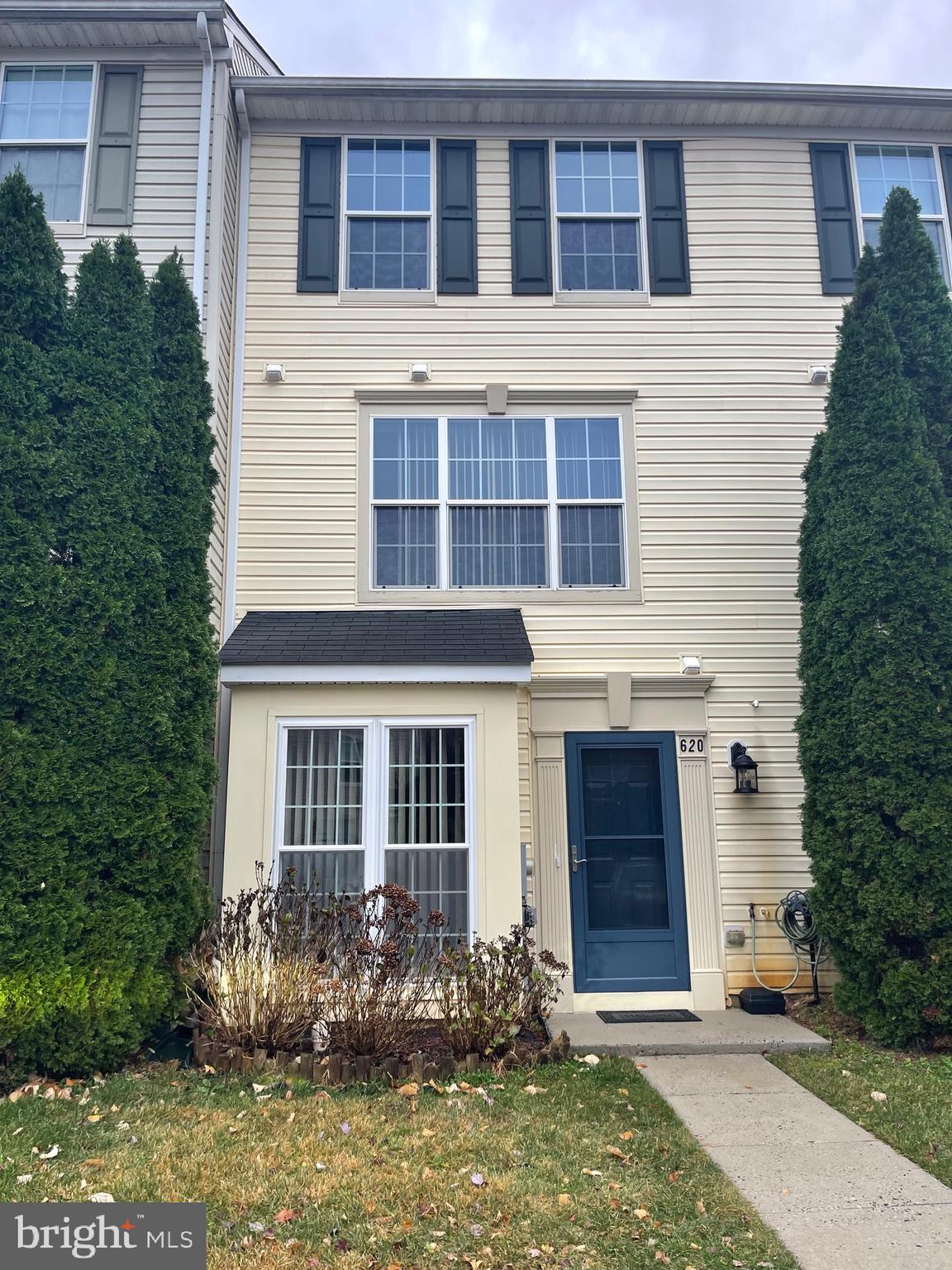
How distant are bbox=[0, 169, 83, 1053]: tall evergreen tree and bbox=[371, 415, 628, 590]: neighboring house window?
2.94 meters

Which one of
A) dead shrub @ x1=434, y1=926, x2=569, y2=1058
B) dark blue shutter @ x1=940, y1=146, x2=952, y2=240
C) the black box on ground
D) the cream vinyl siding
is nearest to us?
dead shrub @ x1=434, y1=926, x2=569, y2=1058

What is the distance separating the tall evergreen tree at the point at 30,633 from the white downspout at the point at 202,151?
5.28 feet

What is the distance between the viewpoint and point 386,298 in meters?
8.16

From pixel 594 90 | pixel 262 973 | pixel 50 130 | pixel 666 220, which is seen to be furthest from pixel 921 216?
pixel 262 973

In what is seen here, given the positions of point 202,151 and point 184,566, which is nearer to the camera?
point 184,566

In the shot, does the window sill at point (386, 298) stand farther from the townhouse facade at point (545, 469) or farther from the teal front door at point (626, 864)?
the teal front door at point (626, 864)

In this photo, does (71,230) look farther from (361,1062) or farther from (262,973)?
(361,1062)

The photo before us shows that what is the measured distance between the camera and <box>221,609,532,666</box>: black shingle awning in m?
6.51

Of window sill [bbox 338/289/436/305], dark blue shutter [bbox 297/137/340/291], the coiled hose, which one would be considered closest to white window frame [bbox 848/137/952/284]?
window sill [bbox 338/289/436/305]

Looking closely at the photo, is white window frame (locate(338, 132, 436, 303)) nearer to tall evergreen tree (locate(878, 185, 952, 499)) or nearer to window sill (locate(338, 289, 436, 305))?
window sill (locate(338, 289, 436, 305))

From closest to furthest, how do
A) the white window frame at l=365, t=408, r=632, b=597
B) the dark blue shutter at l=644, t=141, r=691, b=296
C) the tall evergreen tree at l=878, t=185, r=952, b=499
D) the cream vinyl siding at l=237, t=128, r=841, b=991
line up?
the tall evergreen tree at l=878, t=185, r=952, b=499
the cream vinyl siding at l=237, t=128, r=841, b=991
the white window frame at l=365, t=408, r=632, b=597
the dark blue shutter at l=644, t=141, r=691, b=296

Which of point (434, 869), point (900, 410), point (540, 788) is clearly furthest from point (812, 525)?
point (434, 869)

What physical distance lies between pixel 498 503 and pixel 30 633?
4.01 metres

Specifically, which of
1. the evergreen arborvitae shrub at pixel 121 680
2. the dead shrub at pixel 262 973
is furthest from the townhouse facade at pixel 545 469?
the evergreen arborvitae shrub at pixel 121 680
